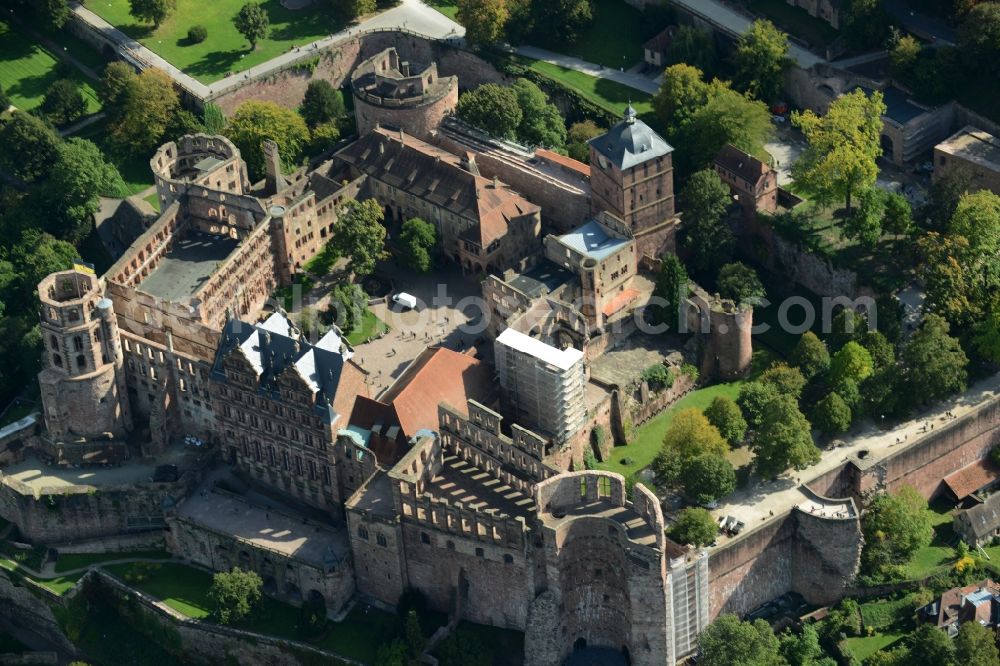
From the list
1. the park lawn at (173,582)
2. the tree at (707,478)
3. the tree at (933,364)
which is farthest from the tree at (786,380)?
the park lawn at (173,582)

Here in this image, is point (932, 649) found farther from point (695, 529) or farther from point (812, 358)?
point (812, 358)

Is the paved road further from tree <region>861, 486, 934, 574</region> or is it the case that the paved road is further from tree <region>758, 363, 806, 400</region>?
tree <region>758, 363, 806, 400</region>

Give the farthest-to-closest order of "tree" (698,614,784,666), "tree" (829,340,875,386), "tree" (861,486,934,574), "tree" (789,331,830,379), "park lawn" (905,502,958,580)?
"tree" (789,331,830,379) < "tree" (829,340,875,386) < "park lawn" (905,502,958,580) < "tree" (861,486,934,574) < "tree" (698,614,784,666)

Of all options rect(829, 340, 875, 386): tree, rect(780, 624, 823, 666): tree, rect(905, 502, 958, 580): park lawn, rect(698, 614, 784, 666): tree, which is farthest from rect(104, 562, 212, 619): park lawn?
rect(905, 502, 958, 580): park lawn

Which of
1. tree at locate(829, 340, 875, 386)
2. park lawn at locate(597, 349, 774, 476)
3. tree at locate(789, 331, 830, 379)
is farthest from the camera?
tree at locate(789, 331, 830, 379)

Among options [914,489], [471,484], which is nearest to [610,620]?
[471,484]

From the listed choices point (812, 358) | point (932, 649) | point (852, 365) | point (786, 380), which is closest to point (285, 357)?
point (786, 380)

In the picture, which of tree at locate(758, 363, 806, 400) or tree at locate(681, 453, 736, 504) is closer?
tree at locate(681, 453, 736, 504)
